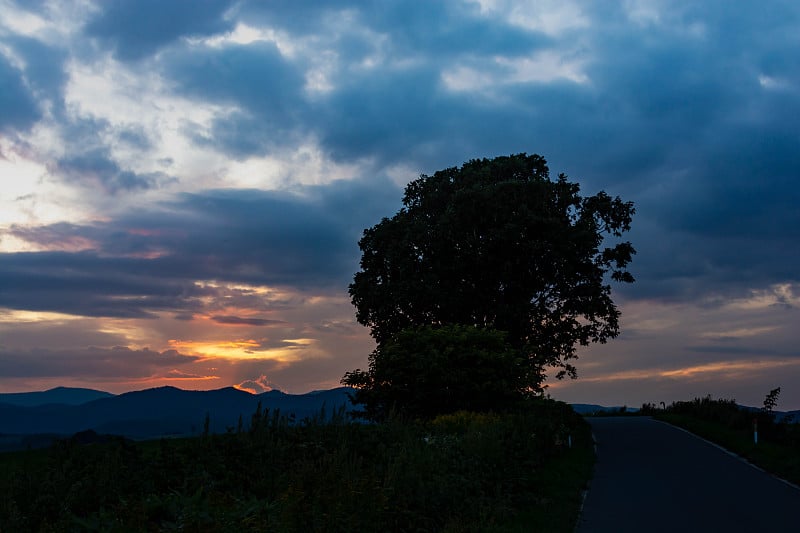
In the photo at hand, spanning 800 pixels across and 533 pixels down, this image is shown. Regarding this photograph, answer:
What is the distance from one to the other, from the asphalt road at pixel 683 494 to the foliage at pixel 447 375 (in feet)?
13.6

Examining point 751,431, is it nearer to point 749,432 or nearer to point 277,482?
point 749,432

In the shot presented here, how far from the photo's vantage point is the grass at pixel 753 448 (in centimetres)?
2112

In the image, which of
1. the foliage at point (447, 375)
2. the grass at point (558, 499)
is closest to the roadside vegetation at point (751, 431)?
the grass at point (558, 499)

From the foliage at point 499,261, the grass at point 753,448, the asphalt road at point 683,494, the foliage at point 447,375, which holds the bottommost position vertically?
the asphalt road at point 683,494

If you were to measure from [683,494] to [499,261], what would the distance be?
71.6ft

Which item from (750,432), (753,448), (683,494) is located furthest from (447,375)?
(750,432)

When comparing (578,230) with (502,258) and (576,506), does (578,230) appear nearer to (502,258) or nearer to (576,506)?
(502,258)

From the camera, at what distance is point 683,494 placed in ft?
56.4

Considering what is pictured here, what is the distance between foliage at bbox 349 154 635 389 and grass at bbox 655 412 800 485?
23.4ft

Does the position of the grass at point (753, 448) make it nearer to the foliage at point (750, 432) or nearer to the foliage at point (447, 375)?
the foliage at point (750, 432)

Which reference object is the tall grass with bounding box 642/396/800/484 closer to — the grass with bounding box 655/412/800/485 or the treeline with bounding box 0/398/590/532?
the grass with bounding box 655/412/800/485

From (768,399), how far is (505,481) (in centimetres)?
2309

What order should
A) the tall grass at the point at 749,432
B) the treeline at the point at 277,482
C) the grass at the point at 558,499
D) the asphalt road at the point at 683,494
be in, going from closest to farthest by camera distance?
the treeline at the point at 277,482, the grass at the point at 558,499, the asphalt road at the point at 683,494, the tall grass at the point at 749,432

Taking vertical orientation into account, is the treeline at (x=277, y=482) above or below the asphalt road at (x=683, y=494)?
above
